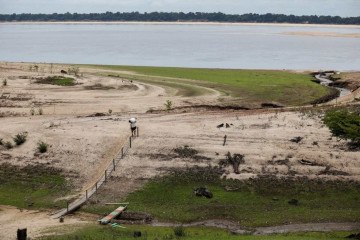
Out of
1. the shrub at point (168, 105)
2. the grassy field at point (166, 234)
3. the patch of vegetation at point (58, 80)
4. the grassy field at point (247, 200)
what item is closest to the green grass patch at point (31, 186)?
the grassy field at point (247, 200)

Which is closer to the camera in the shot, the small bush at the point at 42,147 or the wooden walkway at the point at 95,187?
the wooden walkway at the point at 95,187

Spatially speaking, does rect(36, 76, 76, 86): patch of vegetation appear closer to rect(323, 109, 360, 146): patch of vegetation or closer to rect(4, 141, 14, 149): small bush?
rect(4, 141, 14, 149): small bush

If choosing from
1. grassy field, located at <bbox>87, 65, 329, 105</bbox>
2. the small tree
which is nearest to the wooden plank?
the small tree

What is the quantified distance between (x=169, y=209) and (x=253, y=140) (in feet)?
32.2

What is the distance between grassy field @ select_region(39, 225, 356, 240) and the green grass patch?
4866 mm

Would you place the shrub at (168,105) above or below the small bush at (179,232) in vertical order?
above

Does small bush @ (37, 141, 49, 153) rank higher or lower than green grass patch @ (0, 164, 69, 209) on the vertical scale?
higher

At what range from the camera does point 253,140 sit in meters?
37.0

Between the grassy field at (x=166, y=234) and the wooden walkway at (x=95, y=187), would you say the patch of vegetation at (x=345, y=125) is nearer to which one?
the grassy field at (x=166, y=234)

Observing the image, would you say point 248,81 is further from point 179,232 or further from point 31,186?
point 179,232

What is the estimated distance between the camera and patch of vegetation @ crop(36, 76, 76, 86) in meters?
59.3

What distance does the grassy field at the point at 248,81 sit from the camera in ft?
179

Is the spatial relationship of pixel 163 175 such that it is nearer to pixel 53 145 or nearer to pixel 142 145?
pixel 142 145

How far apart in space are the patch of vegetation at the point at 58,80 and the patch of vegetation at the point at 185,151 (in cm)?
2662
